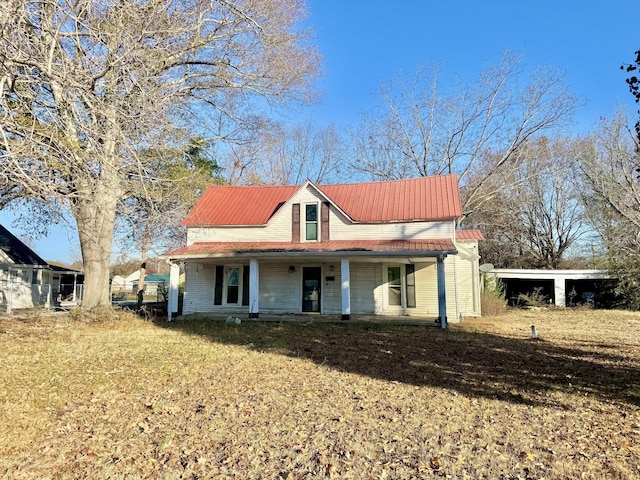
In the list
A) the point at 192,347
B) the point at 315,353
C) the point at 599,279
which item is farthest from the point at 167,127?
the point at 599,279

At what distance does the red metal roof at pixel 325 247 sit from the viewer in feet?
46.3

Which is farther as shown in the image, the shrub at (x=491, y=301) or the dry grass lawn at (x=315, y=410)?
the shrub at (x=491, y=301)

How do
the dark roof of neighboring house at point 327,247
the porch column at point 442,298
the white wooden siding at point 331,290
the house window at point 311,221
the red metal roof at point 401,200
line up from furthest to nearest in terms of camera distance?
the house window at point 311,221 → the white wooden siding at point 331,290 → the red metal roof at point 401,200 → the dark roof of neighboring house at point 327,247 → the porch column at point 442,298

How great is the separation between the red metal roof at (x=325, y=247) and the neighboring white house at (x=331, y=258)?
1.7 inches

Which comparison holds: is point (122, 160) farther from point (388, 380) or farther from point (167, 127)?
point (388, 380)

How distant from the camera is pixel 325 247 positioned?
15219mm

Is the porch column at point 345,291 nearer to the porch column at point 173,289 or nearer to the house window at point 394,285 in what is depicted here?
the house window at point 394,285

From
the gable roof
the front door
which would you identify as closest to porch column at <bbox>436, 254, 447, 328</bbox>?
the gable roof

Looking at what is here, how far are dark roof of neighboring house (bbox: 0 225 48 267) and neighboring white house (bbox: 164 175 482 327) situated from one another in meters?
12.0

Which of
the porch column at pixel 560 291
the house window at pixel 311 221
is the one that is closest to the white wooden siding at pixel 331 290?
the house window at pixel 311 221

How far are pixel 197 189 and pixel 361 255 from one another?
9057 millimetres

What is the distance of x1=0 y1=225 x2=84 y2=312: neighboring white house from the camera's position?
21.6 meters

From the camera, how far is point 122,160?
7.73 metres

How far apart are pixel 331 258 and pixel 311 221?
2173 millimetres
